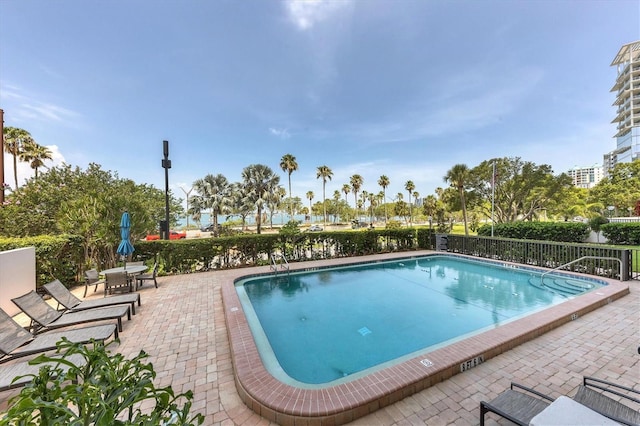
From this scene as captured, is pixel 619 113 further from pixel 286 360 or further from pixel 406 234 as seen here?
pixel 286 360

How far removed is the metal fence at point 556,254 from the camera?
8320 mm

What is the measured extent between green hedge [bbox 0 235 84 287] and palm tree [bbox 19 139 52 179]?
17900mm

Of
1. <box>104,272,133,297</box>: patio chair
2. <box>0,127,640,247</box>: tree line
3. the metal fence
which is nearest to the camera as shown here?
<box>104,272,133,297</box>: patio chair

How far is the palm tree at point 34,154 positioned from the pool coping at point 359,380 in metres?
26.5

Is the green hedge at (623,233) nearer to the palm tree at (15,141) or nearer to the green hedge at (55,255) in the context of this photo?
the green hedge at (55,255)

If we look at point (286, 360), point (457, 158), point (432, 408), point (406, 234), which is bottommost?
point (286, 360)

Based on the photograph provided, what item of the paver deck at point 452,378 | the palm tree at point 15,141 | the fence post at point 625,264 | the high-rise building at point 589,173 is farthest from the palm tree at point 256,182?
the high-rise building at point 589,173

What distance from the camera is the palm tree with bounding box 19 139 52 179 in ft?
64.8

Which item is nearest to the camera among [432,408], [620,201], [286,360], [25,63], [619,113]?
[432,408]

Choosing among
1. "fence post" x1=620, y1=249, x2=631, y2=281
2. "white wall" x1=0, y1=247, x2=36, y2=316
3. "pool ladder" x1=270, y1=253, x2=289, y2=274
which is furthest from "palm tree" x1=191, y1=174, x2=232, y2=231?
"fence post" x1=620, y1=249, x2=631, y2=281

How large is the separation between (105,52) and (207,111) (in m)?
7.05

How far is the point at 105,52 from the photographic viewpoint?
30.2 feet

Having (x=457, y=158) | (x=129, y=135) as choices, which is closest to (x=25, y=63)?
(x=129, y=135)

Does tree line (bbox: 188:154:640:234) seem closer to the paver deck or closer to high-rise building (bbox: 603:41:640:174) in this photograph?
the paver deck
